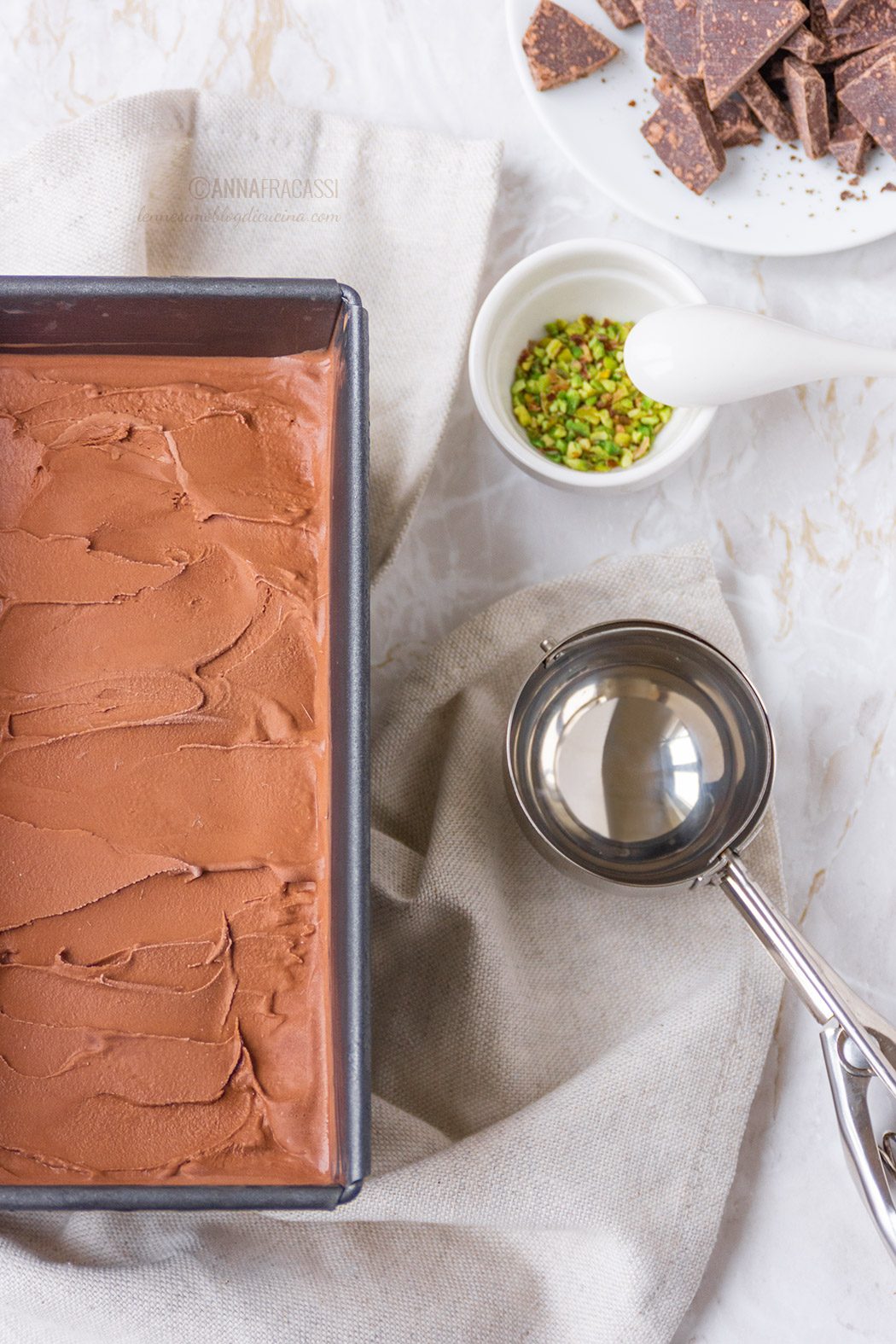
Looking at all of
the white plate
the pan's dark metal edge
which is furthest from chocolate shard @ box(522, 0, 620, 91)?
the pan's dark metal edge

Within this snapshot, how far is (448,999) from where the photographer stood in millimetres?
1653

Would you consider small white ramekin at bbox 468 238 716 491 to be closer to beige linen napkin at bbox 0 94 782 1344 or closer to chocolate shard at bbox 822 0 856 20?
beige linen napkin at bbox 0 94 782 1344

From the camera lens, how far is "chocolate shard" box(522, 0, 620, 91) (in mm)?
1688

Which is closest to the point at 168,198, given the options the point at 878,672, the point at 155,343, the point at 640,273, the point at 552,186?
the point at 155,343

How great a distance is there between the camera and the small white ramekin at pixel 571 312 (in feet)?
5.42

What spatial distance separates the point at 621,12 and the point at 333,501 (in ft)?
3.07

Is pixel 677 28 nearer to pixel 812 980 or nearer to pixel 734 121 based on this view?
pixel 734 121

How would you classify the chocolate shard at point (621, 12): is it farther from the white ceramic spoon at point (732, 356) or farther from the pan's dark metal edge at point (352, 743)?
the pan's dark metal edge at point (352, 743)

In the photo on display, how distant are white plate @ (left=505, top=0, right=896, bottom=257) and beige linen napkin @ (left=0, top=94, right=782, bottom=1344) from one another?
6.2 inches

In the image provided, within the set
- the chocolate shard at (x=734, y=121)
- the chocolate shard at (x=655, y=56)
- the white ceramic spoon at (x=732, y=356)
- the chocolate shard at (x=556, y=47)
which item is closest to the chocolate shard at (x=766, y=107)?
the chocolate shard at (x=734, y=121)

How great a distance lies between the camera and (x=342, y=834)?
132 cm

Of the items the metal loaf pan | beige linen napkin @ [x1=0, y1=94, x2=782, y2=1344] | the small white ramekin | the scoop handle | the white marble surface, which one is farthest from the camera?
the white marble surface

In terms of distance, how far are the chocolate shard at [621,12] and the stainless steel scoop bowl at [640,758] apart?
92 centimetres

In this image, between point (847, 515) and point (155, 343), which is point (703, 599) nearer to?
point (847, 515)
